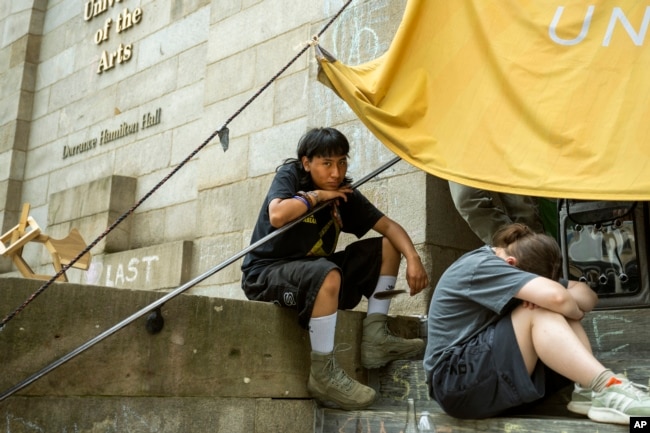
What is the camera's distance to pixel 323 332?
3.36 meters

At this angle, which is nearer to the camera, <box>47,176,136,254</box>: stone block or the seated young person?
the seated young person

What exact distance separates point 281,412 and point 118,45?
20.9ft

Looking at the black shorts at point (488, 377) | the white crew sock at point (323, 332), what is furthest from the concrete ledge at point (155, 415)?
the black shorts at point (488, 377)

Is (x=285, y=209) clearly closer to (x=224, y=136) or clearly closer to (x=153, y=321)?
(x=224, y=136)

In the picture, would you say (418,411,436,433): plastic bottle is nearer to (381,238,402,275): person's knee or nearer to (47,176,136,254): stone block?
(381,238,402,275): person's knee

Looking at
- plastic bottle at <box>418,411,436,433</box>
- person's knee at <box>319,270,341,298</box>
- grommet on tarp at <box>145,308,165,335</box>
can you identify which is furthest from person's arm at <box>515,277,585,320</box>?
grommet on tarp at <box>145,308,165,335</box>

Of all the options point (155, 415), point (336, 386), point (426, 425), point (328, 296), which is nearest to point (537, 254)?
point (426, 425)

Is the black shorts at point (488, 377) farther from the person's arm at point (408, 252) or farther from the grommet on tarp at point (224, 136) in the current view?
the grommet on tarp at point (224, 136)

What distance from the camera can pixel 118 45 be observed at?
28.3 ft

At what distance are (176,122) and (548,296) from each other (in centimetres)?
555

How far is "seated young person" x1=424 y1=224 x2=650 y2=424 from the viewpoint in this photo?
8.54ft

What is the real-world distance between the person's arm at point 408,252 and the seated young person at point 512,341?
63 cm

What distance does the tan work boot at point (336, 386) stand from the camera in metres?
3.35

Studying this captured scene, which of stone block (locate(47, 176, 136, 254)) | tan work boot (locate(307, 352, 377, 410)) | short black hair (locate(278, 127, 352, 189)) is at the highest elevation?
stone block (locate(47, 176, 136, 254))
